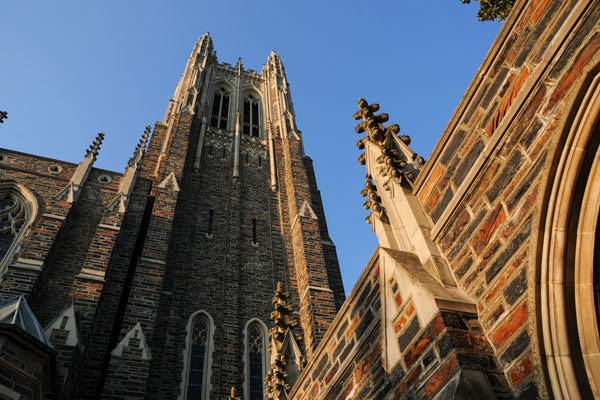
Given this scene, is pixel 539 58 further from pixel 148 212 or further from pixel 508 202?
pixel 148 212

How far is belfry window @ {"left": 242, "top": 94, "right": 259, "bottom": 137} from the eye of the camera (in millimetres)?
22375

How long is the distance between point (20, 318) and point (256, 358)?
5953 millimetres

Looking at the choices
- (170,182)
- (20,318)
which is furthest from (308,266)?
(20,318)

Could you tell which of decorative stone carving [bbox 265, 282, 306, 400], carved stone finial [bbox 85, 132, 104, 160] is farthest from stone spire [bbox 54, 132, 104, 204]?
decorative stone carving [bbox 265, 282, 306, 400]

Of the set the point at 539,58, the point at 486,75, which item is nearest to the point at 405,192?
the point at 486,75

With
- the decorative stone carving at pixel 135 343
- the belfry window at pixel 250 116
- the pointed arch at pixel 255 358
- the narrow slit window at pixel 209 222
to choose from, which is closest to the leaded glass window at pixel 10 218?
the decorative stone carving at pixel 135 343

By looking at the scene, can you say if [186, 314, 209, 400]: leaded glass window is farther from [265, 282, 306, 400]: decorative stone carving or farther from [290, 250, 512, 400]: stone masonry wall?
[290, 250, 512, 400]: stone masonry wall

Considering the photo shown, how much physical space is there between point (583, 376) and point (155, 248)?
1145 cm

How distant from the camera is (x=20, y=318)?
22.7ft

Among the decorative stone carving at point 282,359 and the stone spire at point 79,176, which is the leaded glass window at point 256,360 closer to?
the decorative stone carving at point 282,359

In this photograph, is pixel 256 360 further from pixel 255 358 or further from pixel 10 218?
pixel 10 218

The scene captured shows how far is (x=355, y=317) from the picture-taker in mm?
4504

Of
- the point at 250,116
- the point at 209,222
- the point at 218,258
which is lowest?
the point at 218,258

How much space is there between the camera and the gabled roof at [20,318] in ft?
22.0
